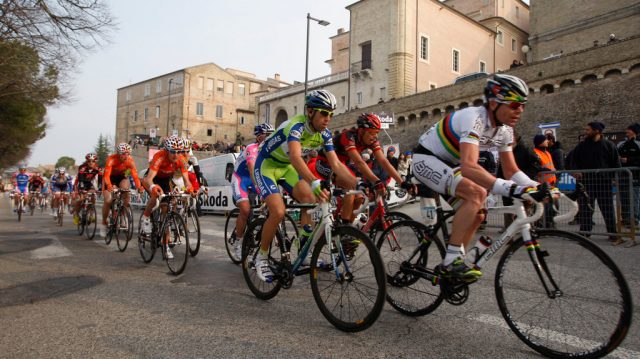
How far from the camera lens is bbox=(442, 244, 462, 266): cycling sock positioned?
3.53 metres

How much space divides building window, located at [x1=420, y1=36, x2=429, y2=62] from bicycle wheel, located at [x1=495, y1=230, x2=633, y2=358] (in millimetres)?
44482

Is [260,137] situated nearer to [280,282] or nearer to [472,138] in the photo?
[280,282]

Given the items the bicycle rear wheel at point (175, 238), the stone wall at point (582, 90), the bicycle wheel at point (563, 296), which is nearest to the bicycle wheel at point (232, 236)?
the bicycle rear wheel at point (175, 238)

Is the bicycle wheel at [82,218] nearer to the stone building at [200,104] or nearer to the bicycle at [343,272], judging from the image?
the bicycle at [343,272]

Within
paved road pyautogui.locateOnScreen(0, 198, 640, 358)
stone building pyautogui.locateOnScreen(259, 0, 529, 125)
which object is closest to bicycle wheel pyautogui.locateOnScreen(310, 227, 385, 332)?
paved road pyautogui.locateOnScreen(0, 198, 640, 358)

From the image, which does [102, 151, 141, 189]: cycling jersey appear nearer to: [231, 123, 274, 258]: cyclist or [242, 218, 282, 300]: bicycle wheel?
[231, 123, 274, 258]: cyclist

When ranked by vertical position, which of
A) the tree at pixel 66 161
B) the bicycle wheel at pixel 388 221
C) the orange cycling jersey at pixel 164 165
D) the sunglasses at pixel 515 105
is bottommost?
the bicycle wheel at pixel 388 221

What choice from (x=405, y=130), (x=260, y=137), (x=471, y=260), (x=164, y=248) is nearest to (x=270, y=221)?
(x=471, y=260)

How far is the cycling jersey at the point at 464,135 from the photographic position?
357cm

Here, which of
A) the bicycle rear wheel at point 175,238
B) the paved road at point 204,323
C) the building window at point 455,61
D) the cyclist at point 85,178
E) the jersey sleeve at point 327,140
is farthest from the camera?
the building window at point 455,61

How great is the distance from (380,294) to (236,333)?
1244 millimetres

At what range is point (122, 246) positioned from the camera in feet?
28.1

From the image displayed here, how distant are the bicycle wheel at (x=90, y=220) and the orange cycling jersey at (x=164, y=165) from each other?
407 centimetres

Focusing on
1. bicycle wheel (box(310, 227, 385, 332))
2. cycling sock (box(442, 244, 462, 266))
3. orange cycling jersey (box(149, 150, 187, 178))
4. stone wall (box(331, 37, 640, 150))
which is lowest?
bicycle wheel (box(310, 227, 385, 332))
